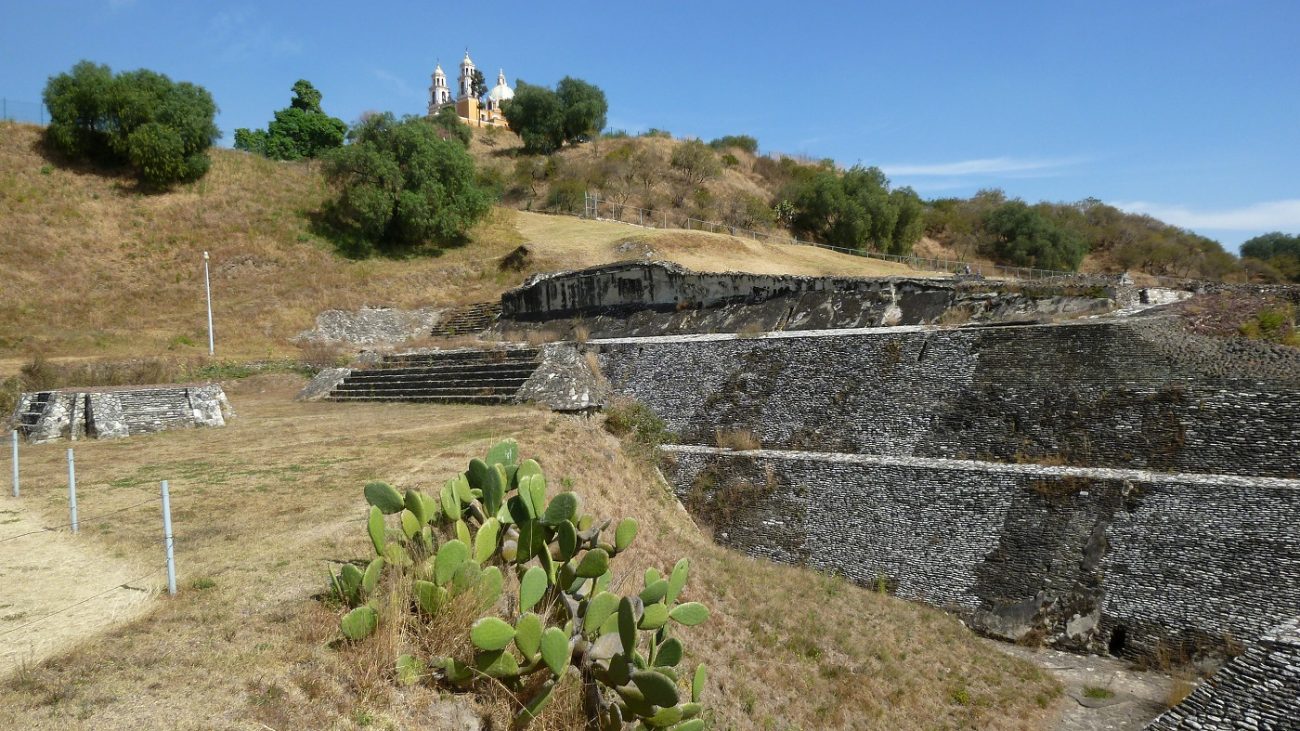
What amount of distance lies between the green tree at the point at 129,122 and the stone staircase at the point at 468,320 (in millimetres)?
13432

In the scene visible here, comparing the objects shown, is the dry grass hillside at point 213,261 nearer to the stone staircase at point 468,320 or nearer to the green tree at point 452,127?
the stone staircase at point 468,320

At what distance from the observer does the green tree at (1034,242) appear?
3306 centimetres

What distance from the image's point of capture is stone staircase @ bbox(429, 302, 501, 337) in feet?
63.6

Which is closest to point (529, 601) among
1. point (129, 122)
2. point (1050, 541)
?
point (1050, 541)

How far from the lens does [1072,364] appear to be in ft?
27.9

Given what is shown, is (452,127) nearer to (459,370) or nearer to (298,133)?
(298,133)

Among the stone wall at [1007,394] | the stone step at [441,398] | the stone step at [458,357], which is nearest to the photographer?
the stone wall at [1007,394]

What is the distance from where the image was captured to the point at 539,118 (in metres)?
46.3

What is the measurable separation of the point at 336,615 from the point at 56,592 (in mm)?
1800

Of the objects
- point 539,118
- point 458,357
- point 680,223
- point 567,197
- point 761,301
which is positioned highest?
point 539,118

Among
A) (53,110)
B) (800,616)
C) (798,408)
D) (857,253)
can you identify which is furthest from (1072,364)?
(53,110)

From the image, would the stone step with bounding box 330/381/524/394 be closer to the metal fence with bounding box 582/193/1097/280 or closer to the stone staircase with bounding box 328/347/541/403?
the stone staircase with bounding box 328/347/541/403

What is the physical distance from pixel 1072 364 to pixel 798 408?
350 centimetres

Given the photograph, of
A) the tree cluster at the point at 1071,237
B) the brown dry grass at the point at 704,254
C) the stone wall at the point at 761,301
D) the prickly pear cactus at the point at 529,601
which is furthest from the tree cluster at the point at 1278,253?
the prickly pear cactus at the point at 529,601
